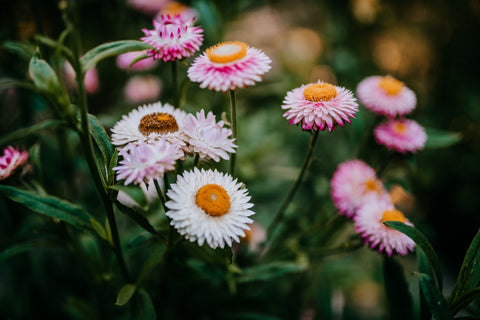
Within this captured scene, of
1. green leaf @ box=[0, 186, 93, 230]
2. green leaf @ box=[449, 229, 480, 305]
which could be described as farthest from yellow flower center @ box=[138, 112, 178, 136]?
green leaf @ box=[449, 229, 480, 305]

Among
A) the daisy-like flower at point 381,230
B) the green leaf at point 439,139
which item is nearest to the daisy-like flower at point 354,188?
the daisy-like flower at point 381,230

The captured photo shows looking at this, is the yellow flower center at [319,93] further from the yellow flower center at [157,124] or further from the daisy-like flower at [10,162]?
the daisy-like flower at [10,162]

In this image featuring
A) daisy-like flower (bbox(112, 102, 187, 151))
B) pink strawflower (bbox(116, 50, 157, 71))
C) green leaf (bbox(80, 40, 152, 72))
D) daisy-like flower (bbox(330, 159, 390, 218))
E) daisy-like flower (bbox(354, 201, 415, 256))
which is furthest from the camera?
pink strawflower (bbox(116, 50, 157, 71))

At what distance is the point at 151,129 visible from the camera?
78cm

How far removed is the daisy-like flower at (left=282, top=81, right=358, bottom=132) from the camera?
2.54 ft

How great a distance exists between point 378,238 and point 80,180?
1570 millimetres

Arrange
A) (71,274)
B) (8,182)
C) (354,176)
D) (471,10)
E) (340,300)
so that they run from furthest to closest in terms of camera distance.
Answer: (471,10) < (340,300) < (71,274) < (354,176) < (8,182)

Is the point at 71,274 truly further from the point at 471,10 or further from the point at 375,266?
the point at 471,10

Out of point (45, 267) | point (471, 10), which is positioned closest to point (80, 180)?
point (45, 267)

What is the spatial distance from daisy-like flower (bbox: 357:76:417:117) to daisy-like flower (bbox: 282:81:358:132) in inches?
12.6

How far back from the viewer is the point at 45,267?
1.45 metres

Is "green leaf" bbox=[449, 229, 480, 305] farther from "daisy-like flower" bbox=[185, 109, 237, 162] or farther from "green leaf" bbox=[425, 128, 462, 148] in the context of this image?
"daisy-like flower" bbox=[185, 109, 237, 162]

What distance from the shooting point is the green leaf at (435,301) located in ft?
2.36

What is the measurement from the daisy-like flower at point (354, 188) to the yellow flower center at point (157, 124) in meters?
0.60
